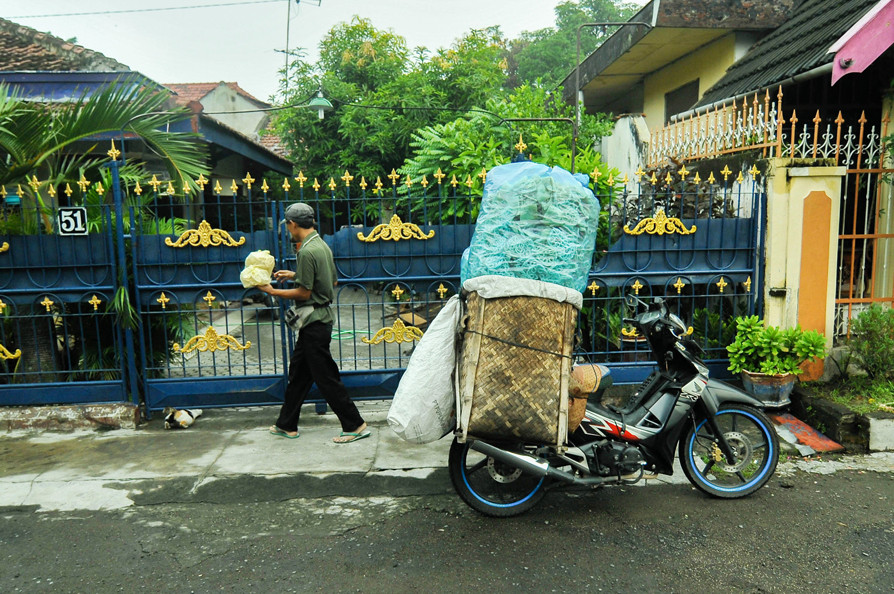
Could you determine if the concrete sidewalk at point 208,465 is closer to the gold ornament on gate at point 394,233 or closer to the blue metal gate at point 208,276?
the blue metal gate at point 208,276

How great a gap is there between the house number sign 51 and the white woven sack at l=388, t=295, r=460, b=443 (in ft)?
11.0

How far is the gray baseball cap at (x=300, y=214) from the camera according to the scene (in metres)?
4.95

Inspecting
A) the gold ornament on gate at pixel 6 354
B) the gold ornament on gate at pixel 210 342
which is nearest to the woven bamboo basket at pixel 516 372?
the gold ornament on gate at pixel 210 342

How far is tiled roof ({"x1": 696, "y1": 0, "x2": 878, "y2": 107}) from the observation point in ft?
22.8

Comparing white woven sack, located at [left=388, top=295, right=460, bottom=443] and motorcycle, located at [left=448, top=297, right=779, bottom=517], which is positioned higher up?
white woven sack, located at [left=388, top=295, right=460, bottom=443]

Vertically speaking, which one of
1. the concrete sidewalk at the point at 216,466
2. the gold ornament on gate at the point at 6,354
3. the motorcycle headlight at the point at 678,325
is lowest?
the concrete sidewalk at the point at 216,466

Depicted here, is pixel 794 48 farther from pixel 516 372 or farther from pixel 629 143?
pixel 516 372

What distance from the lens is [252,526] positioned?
378 cm

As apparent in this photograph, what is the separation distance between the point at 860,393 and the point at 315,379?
167 inches

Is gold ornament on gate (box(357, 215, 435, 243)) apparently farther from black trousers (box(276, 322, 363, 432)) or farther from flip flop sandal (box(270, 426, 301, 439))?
flip flop sandal (box(270, 426, 301, 439))

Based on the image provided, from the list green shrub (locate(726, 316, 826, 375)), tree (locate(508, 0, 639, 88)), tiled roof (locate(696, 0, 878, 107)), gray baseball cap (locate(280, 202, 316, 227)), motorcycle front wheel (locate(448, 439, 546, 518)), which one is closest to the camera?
motorcycle front wheel (locate(448, 439, 546, 518))

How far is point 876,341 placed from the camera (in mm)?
5258

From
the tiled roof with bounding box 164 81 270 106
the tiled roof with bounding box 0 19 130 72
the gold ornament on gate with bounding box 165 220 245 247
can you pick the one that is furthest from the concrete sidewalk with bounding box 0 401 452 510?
the tiled roof with bounding box 164 81 270 106

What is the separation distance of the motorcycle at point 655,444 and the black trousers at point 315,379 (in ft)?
4.33
